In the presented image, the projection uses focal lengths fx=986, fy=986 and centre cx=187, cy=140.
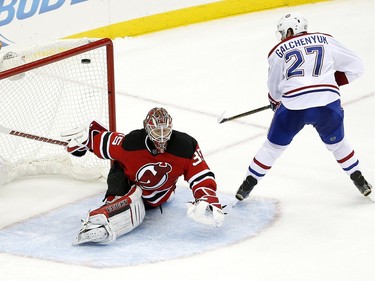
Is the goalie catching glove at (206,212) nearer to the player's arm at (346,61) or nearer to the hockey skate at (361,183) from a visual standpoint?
the hockey skate at (361,183)

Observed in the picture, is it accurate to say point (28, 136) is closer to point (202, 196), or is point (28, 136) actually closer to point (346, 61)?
point (202, 196)

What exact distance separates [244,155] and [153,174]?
43.0 inches

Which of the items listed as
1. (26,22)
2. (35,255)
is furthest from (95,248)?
(26,22)

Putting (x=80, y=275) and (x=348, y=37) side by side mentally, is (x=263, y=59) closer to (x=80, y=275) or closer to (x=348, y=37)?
(x=348, y=37)

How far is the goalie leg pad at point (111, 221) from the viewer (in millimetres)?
3795

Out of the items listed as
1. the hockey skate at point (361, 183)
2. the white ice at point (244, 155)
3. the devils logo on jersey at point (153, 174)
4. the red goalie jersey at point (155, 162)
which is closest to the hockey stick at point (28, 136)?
the white ice at point (244, 155)

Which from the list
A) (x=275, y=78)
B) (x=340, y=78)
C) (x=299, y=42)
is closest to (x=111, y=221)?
(x=275, y=78)

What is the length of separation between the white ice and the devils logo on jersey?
0.40 m

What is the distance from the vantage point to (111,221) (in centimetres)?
383

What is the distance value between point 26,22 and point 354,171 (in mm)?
2891

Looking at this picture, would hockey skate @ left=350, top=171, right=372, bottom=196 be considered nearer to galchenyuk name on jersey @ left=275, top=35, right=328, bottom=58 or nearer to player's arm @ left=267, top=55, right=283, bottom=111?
player's arm @ left=267, top=55, right=283, bottom=111

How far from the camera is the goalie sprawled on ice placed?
12.6 feet

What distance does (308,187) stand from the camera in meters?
4.52

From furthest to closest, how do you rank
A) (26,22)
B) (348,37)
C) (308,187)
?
(348,37) → (26,22) → (308,187)
